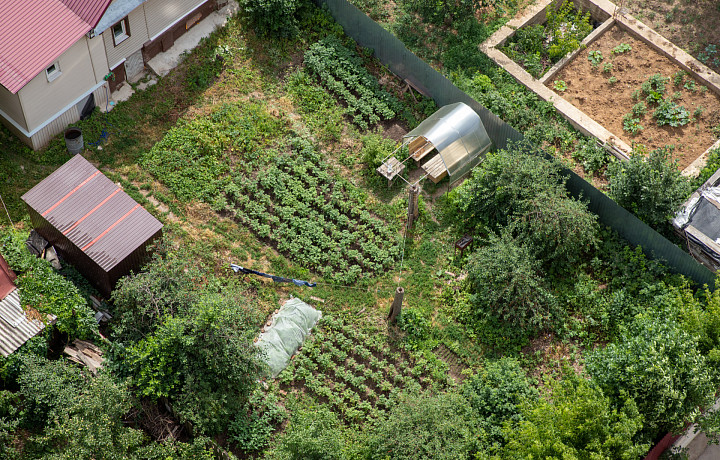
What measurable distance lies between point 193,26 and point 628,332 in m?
17.8

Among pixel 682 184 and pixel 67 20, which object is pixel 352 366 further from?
pixel 67 20

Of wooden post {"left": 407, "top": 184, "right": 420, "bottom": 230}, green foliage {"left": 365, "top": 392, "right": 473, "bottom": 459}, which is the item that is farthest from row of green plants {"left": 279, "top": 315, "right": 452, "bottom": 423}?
wooden post {"left": 407, "top": 184, "right": 420, "bottom": 230}

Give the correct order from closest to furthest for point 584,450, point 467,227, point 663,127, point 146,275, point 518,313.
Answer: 1. point 584,450
2. point 146,275
3. point 518,313
4. point 467,227
5. point 663,127

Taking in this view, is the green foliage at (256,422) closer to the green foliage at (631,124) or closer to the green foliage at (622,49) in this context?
the green foliage at (631,124)

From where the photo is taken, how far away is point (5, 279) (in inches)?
843

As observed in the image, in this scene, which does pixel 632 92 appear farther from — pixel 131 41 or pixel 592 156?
Answer: pixel 131 41

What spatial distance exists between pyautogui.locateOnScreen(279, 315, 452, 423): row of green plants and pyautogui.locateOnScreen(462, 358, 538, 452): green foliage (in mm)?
1025

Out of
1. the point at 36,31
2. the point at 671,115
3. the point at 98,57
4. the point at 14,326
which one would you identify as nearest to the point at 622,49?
the point at 671,115

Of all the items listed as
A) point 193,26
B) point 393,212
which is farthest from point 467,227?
point 193,26

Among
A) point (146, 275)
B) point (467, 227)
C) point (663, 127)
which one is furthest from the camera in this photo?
point (663, 127)

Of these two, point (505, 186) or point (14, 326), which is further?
point (505, 186)

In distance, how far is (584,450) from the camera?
1883cm

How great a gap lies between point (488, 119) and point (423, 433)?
11161 mm

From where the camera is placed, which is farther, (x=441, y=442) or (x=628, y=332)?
(x=628, y=332)
